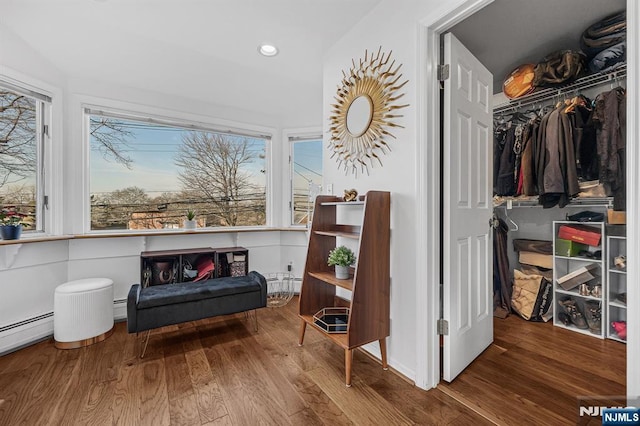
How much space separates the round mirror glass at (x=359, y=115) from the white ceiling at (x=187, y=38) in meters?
0.63

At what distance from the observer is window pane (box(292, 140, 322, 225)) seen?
372cm

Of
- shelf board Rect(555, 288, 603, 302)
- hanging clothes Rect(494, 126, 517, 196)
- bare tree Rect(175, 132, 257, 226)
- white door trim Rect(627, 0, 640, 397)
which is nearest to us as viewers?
white door trim Rect(627, 0, 640, 397)

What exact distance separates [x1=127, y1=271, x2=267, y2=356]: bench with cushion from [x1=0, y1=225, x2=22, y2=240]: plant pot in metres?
0.94

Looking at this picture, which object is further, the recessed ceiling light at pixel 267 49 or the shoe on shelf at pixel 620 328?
the recessed ceiling light at pixel 267 49

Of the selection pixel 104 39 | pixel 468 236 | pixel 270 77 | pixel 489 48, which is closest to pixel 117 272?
pixel 104 39

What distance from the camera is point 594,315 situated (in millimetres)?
2363

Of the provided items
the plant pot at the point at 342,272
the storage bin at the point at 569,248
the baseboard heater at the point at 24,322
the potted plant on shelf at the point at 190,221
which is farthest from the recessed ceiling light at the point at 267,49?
the storage bin at the point at 569,248

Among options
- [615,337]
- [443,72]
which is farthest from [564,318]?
[443,72]

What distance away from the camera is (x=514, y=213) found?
311 cm

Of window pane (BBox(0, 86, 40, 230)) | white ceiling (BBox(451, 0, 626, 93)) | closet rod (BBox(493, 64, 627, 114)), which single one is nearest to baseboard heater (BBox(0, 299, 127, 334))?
window pane (BBox(0, 86, 40, 230))

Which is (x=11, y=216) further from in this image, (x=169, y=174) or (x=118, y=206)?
(x=169, y=174)

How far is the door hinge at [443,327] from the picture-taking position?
5.71 ft

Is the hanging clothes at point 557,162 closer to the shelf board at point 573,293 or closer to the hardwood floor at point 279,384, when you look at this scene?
the shelf board at point 573,293

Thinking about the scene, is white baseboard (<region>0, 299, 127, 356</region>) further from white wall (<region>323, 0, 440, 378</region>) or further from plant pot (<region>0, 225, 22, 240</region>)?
white wall (<region>323, 0, 440, 378</region>)
